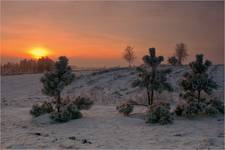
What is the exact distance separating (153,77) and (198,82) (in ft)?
9.45

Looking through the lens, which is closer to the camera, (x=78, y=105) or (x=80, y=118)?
(x=80, y=118)

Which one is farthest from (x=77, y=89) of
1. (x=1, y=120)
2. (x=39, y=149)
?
(x=39, y=149)

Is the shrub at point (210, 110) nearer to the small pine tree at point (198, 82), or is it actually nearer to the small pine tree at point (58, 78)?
the small pine tree at point (198, 82)

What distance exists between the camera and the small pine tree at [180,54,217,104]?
70.0 ft

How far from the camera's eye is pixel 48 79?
20.7 metres

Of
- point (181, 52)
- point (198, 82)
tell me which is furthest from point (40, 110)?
point (181, 52)

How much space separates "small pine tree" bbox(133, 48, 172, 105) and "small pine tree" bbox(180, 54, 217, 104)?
1234 millimetres

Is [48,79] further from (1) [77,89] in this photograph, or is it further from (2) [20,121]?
(1) [77,89]

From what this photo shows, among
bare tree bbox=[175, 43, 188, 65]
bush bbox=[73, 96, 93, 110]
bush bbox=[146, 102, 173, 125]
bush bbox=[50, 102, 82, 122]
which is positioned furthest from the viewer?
bare tree bbox=[175, 43, 188, 65]

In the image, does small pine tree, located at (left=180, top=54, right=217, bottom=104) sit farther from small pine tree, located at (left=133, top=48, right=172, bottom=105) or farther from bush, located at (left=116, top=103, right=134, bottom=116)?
bush, located at (left=116, top=103, right=134, bottom=116)

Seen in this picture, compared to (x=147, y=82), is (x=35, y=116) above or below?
below

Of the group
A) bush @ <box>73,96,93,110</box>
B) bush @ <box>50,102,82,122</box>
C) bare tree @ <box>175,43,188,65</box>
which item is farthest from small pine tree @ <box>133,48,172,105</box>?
bare tree @ <box>175,43,188,65</box>

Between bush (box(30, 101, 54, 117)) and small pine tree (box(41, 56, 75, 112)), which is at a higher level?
small pine tree (box(41, 56, 75, 112))

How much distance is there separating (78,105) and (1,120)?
15.8 feet
